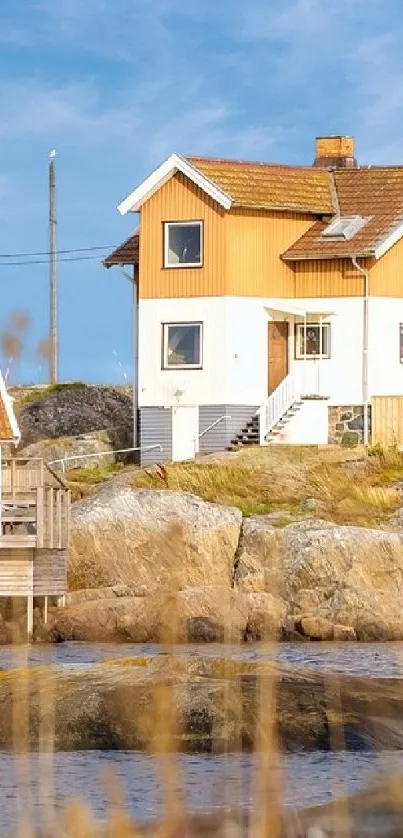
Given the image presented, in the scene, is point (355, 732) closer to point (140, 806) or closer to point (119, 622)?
point (140, 806)

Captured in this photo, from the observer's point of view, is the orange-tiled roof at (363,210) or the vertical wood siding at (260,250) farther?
the orange-tiled roof at (363,210)

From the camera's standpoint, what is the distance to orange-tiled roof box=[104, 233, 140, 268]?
45.1m

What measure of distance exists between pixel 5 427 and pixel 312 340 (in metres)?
13.5

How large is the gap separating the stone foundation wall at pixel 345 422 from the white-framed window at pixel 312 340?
158cm

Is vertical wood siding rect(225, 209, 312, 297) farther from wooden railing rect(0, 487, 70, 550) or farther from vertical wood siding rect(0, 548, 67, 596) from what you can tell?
vertical wood siding rect(0, 548, 67, 596)

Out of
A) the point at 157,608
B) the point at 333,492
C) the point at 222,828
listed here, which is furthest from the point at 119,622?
the point at 222,828

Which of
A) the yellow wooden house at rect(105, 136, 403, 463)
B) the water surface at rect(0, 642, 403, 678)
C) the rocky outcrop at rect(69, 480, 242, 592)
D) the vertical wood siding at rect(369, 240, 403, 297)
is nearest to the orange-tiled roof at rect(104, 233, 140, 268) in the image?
the yellow wooden house at rect(105, 136, 403, 463)

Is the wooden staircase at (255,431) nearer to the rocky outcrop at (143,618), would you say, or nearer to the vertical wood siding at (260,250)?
the vertical wood siding at (260,250)

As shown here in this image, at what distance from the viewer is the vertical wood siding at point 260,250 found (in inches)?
1665

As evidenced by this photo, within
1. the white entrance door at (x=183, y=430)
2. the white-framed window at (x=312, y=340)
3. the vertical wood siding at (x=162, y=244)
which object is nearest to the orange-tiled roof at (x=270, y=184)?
the vertical wood siding at (x=162, y=244)

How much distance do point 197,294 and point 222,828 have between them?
35.9 metres

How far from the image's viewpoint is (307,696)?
50.2 ft

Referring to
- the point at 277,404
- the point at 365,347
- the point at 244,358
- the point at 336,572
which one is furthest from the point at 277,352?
the point at 336,572

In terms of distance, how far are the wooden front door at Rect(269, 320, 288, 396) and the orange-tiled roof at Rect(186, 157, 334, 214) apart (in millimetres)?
3193
